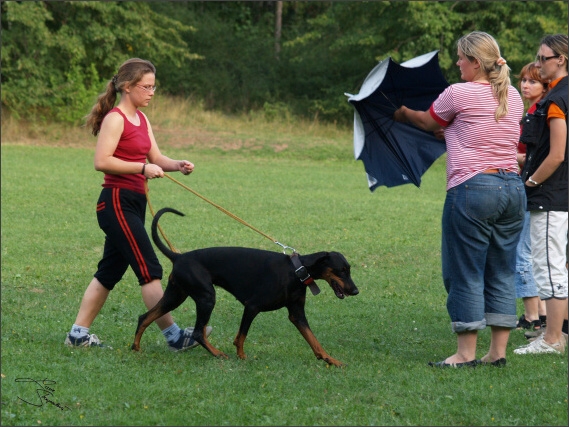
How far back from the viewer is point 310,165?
25625 mm

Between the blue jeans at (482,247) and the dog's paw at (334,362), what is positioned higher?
the blue jeans at (482,247)

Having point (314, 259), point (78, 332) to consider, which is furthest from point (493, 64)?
point (78, 332)

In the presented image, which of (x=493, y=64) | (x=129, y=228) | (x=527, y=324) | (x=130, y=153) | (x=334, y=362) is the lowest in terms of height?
(x=527, y=324)

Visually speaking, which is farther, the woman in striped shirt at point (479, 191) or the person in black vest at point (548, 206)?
the person in black vest at point (548, 206)

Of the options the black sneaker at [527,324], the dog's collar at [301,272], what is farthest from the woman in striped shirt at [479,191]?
the black sneaker at [527,324]

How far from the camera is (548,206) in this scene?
589 cm

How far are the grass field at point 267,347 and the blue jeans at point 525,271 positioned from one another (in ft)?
1.58

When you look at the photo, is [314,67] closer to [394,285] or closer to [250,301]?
[394,285]

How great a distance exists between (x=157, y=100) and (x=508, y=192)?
1127 inches

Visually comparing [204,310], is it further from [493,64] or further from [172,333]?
[493,64]

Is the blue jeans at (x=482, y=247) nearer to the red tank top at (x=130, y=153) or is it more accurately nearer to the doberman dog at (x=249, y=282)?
the doberman dog at (x=249, y=282)

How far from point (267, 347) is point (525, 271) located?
2.42 meters

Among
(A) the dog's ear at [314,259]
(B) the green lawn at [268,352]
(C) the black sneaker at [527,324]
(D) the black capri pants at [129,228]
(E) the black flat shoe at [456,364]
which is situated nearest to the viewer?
(B) the green lawn at [268,352]

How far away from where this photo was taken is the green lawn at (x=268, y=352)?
4.41m
